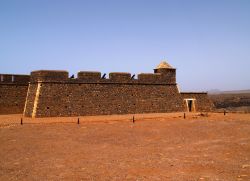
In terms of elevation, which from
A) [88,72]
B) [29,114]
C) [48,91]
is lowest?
A: [29,114]

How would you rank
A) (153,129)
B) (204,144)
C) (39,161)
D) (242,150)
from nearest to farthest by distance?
(39,161) → (242,150) → (204,144) → (153,129)

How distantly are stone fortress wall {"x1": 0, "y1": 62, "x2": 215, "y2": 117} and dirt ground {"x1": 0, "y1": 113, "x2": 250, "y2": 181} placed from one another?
12.4 feet

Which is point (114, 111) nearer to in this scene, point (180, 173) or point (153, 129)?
point (153, 129)

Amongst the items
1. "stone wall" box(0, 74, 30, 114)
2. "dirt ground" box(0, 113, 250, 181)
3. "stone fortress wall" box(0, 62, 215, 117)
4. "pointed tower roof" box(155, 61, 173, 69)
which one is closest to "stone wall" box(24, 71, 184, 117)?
"stone fortress wall" box(0, 62, 215, 117)

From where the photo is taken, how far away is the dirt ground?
24.0 ft

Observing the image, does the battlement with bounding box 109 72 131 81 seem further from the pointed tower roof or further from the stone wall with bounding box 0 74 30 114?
the stone wall with bounding box 0 74 30 114

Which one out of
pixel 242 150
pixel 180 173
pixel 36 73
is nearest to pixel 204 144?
pixel 242 150

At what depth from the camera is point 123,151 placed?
10.1 metres

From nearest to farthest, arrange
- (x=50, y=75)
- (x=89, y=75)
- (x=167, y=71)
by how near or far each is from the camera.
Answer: (x=50, y=75) → (x=89, y=75) → (x=167, y=71)

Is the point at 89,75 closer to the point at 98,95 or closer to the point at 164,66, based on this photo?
the point at 98,95

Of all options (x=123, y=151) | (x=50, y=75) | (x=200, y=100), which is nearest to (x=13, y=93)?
(x=50, y=75)

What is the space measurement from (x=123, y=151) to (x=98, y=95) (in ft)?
38.8

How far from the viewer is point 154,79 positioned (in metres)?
24.3

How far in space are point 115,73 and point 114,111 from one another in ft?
8.76
